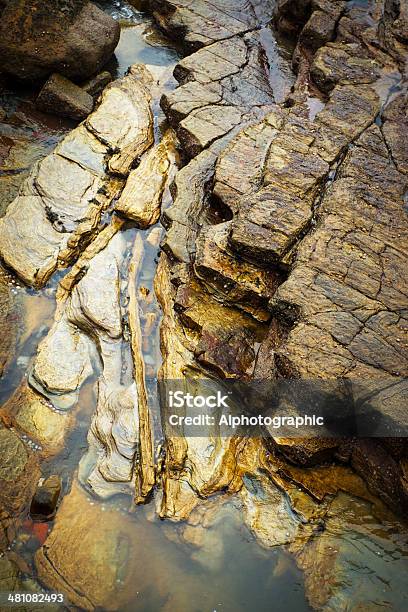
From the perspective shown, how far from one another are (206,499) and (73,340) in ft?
6.29

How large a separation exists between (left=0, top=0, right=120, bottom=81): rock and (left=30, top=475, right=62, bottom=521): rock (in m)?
5.37

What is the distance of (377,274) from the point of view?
15.4 feet

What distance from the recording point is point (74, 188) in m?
6.03

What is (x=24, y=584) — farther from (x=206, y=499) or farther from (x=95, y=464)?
(x=206, y=499)

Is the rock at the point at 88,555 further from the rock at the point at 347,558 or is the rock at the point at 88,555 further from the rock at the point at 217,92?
the rock at the point at 217,92

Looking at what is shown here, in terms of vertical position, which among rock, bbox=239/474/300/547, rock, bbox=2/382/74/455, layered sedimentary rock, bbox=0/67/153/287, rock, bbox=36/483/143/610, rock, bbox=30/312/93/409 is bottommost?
rock, bbox=36/483/143/610

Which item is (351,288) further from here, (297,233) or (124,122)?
(124,122)

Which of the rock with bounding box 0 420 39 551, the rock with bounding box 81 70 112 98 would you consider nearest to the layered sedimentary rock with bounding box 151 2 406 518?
the rock with bounding box 0 420 39 551

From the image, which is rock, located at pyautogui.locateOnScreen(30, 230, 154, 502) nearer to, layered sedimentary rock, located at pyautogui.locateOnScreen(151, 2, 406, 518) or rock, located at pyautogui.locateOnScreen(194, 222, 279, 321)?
layered sedimentary rock, located at pyautogui.locateOnScreen(151, 2, 406, 518)

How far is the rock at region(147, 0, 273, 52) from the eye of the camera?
7.77 meters

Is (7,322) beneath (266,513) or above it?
above

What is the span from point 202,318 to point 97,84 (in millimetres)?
4213

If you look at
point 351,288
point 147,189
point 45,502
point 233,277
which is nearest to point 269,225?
point 233,277

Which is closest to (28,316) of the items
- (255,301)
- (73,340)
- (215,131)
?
(73,340)
